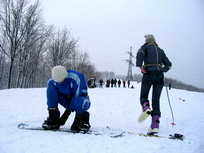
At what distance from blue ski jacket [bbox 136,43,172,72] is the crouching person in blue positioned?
4.81 feet

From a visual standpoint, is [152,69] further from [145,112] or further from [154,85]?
[145,112]

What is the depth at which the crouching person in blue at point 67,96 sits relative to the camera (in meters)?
2.90

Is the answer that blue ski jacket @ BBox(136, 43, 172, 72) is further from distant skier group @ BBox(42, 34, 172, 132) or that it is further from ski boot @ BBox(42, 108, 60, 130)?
ski boot @ BBox(42, 108, 60, 130)

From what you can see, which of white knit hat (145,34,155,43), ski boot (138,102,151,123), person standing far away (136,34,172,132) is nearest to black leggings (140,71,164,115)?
person standing far away (136,34,172,132)

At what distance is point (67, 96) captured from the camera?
3.17m

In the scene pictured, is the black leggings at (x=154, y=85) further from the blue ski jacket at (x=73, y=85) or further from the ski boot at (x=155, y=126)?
the blue ski jacket at (x=73, y=85)

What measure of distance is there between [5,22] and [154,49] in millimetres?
18993

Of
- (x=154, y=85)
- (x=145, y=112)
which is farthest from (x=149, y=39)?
(x=145, y=112)

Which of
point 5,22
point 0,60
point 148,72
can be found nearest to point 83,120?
point 148,72

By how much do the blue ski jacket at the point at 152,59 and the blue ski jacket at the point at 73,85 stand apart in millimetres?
1406

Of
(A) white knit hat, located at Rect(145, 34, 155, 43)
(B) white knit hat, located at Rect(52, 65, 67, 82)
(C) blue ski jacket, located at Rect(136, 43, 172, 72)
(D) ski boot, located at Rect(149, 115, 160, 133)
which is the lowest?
(D) ski boot, located at Rect(149, 115, 160, 133)

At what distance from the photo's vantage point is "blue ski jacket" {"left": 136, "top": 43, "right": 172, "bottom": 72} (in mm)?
3655

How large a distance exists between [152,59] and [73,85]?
1832 mm

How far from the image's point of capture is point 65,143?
7.02ft
